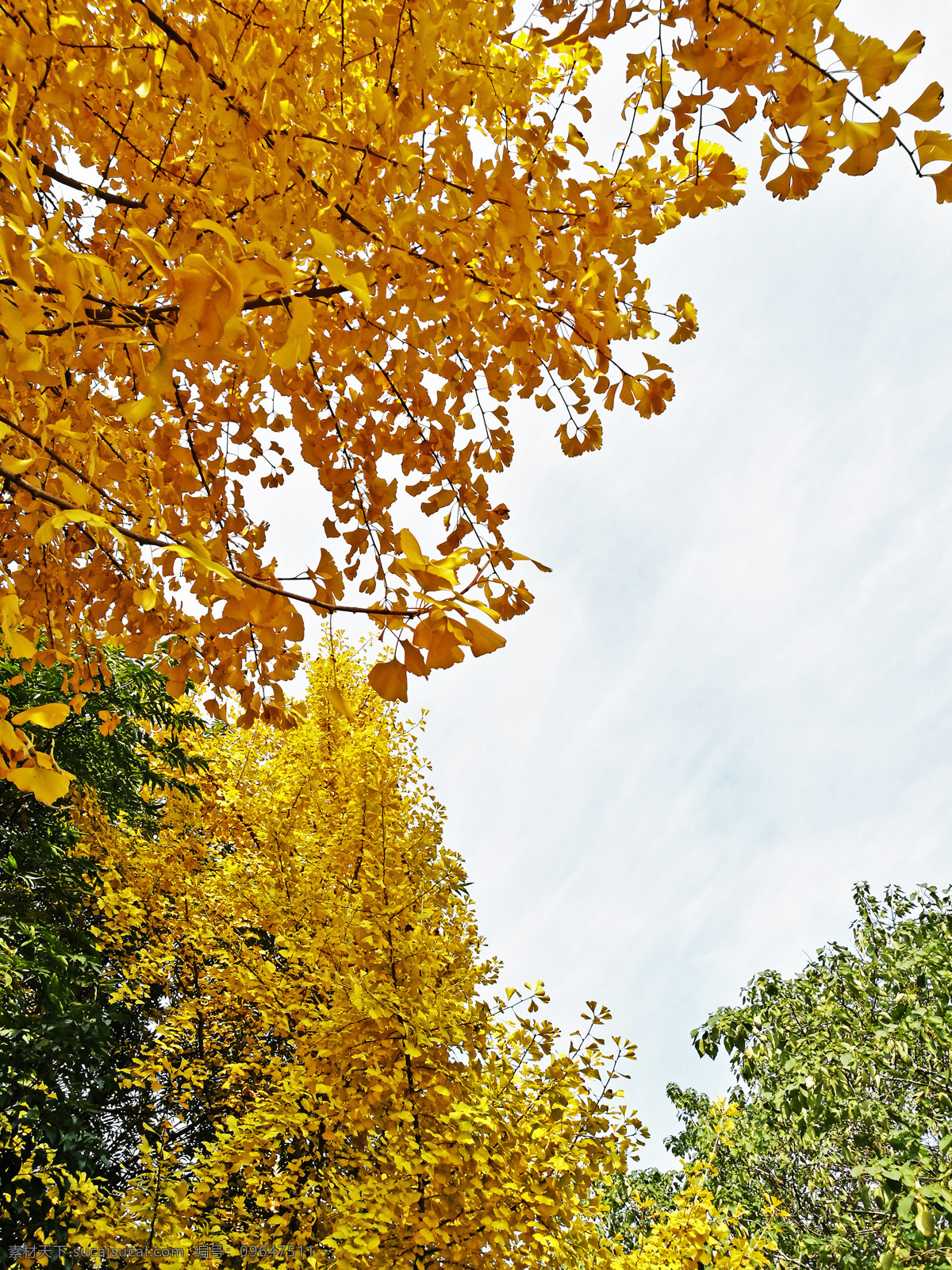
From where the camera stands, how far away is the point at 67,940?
728 cm

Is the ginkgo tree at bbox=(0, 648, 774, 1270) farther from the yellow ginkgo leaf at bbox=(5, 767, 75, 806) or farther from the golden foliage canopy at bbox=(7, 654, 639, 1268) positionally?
the yellow ginkgo leaf at bbox=(5, 767, 75, 806)

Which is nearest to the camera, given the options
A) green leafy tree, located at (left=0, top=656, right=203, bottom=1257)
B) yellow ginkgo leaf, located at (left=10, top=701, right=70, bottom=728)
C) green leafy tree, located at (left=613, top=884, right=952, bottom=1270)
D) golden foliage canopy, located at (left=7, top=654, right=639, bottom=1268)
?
yellow ginkgo leaf, located at (left=10, top=701, right=70, bottom=728)

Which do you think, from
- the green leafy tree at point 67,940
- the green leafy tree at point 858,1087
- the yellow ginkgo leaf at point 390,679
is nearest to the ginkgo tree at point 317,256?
the yellow ginkgo leaf at point 390,679

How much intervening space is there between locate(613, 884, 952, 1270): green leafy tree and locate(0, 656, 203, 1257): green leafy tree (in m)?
5.01

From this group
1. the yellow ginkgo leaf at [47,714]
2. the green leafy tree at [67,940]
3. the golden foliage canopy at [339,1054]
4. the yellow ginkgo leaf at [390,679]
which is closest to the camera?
the yellow ginkgo leaf at [47,714]

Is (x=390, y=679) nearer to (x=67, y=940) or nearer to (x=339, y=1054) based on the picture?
(x=339, y=1054)

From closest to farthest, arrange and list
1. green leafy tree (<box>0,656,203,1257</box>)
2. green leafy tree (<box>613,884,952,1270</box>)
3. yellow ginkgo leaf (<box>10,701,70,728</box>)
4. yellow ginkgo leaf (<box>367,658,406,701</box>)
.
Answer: yellow ginkgo leaf (<box>10,701,70,728</box>) → yellow ginkgo leaf (<box>367,658,406,701</box>) → green leafy tree (<box>613,884,952,1270</box>) → green leafy tree (<box>0,656,203,1257</box>)

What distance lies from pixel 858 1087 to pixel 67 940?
705cm

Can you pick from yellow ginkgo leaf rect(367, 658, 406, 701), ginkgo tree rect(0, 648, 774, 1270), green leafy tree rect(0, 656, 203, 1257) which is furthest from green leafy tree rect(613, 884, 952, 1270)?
green leafy tree rect(0, 656, 203, 1257)

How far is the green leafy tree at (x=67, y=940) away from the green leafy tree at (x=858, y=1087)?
16.5 ft

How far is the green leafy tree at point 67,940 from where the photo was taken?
5773mm

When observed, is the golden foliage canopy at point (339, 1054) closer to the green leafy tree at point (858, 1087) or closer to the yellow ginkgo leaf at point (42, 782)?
the yellow ginkgo leaf at point (42, 782)

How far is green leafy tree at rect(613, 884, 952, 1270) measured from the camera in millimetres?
4652


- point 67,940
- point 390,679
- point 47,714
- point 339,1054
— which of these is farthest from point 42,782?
point 67,940
